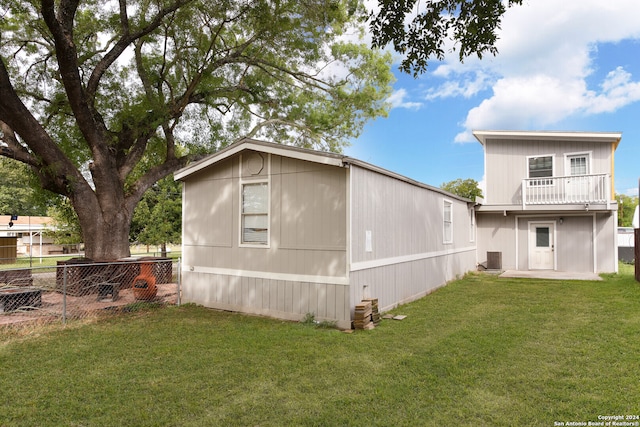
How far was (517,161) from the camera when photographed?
14.8m

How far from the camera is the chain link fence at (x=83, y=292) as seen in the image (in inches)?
281

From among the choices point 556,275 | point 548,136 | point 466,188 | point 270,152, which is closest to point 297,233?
point 270,152

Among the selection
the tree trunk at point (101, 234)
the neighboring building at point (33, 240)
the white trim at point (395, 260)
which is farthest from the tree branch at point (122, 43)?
the neighboring building at point (33, 240)

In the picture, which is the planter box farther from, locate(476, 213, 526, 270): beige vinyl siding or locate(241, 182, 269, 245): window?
locate(476, 213, 526, 270): beige vinyl siding

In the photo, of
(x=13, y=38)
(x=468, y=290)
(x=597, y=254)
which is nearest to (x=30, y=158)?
(x=13, y=38)

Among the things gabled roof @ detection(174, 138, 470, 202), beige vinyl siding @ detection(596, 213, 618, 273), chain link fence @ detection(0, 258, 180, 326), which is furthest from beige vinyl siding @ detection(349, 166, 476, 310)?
beige vinyl siding @ detection(596, 213, 618, 273)

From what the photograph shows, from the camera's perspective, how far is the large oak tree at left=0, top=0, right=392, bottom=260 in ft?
36.1

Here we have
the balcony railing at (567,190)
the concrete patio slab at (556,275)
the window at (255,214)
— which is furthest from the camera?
the balcony railing at (567,190)

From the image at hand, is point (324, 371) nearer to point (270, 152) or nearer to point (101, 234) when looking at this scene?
point (270, 152)

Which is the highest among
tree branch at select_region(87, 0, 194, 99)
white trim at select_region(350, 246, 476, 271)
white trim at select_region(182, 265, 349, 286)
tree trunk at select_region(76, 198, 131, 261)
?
tree branch at select_region(87, 0, 194, 99)

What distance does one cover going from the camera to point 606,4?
642 cm

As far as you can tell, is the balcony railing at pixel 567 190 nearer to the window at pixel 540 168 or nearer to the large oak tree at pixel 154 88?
the window at pixel 540 168

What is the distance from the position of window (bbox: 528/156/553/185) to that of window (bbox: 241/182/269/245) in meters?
11.3

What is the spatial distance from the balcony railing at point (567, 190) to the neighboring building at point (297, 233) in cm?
714
